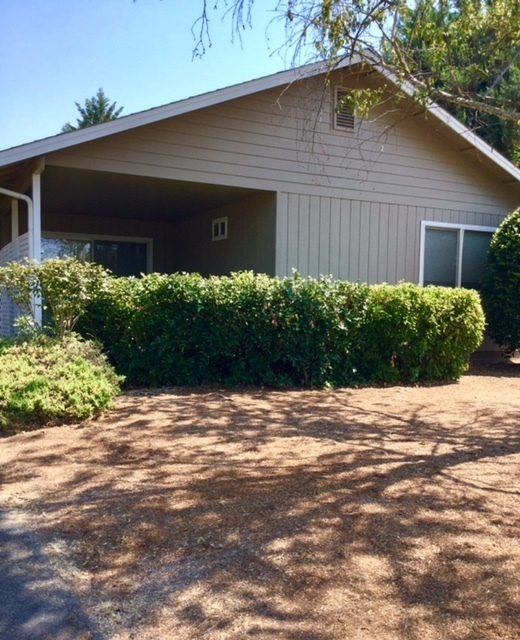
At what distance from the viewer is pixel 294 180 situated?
9.74 m

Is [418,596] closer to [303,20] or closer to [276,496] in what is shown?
[276,496]

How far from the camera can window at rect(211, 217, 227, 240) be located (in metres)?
11.6

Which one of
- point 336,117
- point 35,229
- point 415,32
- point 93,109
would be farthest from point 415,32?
point 93,109

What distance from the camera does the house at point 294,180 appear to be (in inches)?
342

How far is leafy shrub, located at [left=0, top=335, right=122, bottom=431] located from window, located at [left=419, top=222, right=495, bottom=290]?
670cm

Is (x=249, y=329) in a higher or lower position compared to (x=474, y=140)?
lower

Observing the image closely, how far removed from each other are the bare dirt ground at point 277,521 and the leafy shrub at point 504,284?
4699 millimetres

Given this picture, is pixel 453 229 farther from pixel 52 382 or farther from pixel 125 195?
pixel 52 382

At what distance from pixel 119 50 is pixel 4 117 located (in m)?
18.4

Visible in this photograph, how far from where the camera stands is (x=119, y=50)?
7.62m

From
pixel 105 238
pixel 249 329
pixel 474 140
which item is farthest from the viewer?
pixel 105 238

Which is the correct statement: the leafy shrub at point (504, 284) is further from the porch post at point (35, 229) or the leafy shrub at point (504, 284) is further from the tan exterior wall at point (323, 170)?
the porch post at point (35, 229)

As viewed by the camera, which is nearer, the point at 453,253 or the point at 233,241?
the point at 233,241

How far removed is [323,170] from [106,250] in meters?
6.15
